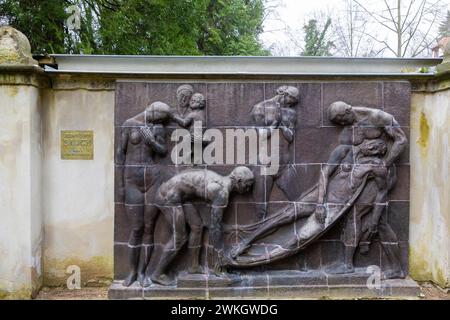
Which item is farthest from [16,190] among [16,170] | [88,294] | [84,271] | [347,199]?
[347,199]

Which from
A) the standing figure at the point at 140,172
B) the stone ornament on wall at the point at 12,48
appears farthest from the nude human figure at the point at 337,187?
the stone ornament on wall at the point at 12,48

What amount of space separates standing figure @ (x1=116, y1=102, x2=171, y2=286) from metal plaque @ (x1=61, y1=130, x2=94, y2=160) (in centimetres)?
46

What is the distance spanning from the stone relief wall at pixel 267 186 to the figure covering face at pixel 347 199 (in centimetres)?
1

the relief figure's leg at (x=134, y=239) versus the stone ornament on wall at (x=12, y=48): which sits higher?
the stone ornament on wall at (x=12, y=48)

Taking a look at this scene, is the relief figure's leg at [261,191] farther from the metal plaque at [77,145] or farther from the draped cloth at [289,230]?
the metal plaque at [77,145]

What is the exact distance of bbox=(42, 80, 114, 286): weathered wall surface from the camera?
559 cm

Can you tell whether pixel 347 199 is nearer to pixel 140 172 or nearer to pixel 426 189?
pixel 426 189

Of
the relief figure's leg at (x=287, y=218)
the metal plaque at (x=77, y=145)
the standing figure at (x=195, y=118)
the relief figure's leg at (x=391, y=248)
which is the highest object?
the standing figure at (x=195, y=118)

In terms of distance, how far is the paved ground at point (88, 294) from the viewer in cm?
541

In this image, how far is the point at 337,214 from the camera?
543 centimetres

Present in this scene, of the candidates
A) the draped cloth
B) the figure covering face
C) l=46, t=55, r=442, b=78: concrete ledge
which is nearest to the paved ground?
the figure covering face

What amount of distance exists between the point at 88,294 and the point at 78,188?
133 centimetres

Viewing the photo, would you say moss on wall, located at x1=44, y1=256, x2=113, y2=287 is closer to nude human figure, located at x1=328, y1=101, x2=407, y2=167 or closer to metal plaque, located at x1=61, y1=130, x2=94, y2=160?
metal plaque, located at x1=61, y1=130, x2=94, y2=160

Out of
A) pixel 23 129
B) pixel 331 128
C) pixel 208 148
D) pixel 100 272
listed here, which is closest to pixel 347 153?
pixel 331 128
